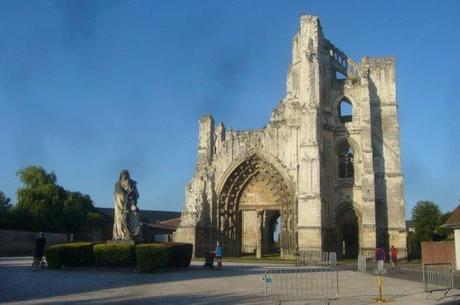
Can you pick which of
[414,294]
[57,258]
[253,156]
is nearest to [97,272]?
[57,258]

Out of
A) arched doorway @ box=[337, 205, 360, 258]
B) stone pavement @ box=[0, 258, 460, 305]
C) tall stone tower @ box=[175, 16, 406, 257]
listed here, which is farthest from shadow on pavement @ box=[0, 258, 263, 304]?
arched doorway @ box=[337, 205, 360, 258]

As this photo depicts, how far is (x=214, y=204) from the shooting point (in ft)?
137

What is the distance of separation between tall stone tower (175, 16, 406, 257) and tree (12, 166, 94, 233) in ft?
60.5

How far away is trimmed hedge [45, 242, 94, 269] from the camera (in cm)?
2100

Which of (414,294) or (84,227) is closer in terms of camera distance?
(414,294)

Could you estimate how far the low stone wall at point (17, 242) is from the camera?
4216cm

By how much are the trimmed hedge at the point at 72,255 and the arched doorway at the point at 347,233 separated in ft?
78.7

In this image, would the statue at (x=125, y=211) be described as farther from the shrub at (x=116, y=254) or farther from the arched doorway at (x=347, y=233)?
the arched doorway at (x=347, y=233)

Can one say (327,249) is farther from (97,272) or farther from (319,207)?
(97,272)

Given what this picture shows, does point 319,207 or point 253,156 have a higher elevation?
point 253,156

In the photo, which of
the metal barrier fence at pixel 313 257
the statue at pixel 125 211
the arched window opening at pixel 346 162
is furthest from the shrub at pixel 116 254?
the arched window opening at pixel 346 162

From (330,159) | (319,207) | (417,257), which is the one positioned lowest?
(417,257)

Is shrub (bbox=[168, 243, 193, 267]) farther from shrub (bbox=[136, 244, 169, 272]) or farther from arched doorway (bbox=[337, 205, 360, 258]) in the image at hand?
arched doorway (bbox=[337, 205, 360, 258])

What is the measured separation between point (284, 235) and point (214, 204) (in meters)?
6.08
